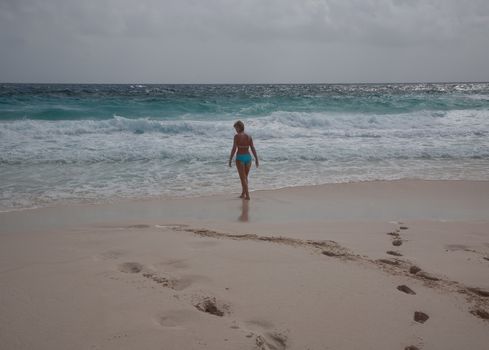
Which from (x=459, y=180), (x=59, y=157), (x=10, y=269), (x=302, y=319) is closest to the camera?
(x=302, y=319)

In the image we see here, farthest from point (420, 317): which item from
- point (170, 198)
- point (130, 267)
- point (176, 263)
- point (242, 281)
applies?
point (170, 198)

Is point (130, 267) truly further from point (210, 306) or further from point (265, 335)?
point (265, 335)

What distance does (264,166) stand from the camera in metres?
10.1

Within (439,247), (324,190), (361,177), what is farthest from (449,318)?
(361,177)

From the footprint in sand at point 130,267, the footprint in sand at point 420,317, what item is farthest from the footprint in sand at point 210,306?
the footprint in sand at point 420,317

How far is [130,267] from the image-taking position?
3619 millimetres

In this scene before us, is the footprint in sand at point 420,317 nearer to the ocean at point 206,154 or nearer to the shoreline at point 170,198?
the shoreline at point 170,198

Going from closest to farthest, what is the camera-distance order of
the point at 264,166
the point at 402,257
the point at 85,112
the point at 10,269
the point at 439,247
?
1. the point at 10,269
2. the point at 402,257
3. the point at 439,247
4. the point at 264,166
5. the point at 85,112

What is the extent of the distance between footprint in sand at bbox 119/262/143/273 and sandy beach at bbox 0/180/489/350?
0.01 metres

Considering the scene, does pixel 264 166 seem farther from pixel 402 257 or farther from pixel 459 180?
pixel 402 257

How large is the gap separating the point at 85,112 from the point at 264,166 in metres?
16.8

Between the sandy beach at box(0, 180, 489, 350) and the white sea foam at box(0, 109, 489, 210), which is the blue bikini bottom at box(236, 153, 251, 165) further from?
the sandy beach at box(0, 180, 489, 350)

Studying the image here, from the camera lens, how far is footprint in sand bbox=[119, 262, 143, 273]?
355 centimetres

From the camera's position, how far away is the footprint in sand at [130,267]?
140 inches
